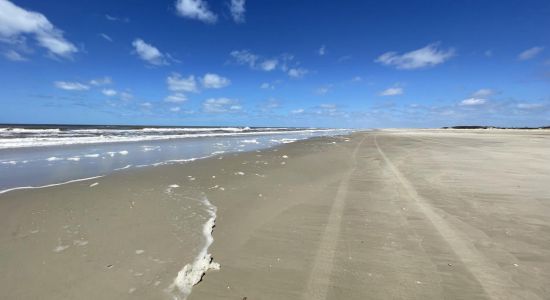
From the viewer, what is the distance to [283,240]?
396 centimetres

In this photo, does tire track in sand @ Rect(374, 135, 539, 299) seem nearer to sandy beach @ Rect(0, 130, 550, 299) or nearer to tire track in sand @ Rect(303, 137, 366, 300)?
sandy beach @ Rect(0, 130, 550, 299)

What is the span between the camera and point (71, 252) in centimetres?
344

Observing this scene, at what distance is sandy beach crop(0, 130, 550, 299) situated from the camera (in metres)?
2.81

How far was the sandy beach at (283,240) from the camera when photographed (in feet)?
9.21

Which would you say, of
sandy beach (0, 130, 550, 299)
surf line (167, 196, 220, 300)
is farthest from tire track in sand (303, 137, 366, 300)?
surf line (167, 196, 220, 300)

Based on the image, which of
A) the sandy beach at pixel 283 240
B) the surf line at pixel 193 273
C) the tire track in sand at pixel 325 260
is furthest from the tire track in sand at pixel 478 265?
the surf line at pixel 193 273

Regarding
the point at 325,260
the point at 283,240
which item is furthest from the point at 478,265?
the point at 283,240

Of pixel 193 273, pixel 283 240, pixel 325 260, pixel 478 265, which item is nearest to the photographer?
pixel 193 273

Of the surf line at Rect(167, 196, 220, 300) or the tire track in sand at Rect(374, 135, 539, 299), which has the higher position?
the tire track in sand at Rect(374, 135, 539, 299)

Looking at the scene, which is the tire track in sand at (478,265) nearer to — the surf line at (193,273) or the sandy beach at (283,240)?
the sandy beach at (283,240)

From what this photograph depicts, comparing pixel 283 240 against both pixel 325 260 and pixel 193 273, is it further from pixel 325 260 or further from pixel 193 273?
pixel 193 273

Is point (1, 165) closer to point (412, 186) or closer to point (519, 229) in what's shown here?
point (412, 186)

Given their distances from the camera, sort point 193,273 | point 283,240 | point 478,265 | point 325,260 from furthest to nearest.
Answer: point 283,240
point 325,260
point 478,265
point 193,273

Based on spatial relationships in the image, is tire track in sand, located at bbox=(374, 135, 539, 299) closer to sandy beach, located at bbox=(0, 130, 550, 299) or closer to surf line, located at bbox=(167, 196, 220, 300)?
sandy beach, located at bbox=(0, 130, 550, 299)
